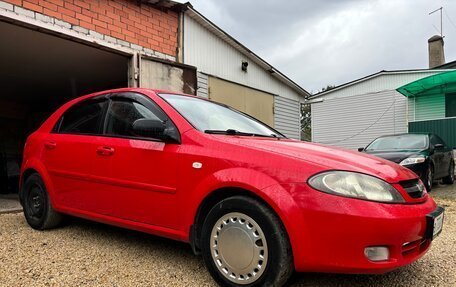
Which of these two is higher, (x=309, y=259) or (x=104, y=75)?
(x=104, y=75)

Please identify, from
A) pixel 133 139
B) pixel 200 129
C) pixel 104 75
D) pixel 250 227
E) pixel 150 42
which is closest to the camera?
pixel 250 227

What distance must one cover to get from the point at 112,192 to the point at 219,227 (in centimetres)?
119

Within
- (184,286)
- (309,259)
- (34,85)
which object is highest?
(34,85)

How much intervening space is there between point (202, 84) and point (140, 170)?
6.43 meters

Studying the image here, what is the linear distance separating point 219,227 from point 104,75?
915cm

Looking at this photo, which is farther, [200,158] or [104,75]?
[104,75]

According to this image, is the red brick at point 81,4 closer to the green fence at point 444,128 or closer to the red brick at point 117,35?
the red brick at point 117,35

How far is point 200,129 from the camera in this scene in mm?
3016

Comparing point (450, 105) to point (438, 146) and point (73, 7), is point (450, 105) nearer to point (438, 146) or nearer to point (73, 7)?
point (438, 146)

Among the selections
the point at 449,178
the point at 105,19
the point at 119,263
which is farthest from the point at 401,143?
the point at 119,263

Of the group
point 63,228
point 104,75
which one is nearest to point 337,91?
point 104,75

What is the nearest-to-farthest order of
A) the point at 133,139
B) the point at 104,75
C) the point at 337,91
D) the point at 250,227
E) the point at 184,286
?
1. the point at 250,227
2. the point at 184,286
3. the point at 133,139
4. the point at 104,75
5. the point at 337,91

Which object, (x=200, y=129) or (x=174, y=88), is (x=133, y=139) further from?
(x=174, y=88)

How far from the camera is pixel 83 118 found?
3.98 metres
